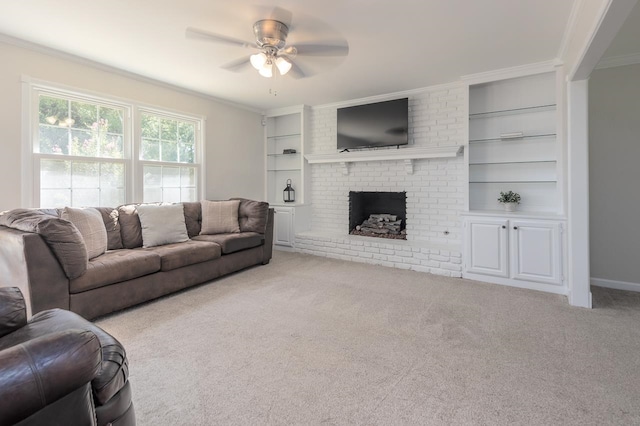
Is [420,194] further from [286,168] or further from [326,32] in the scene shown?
[326,32]

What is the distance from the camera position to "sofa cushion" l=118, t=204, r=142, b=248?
3.49 meters

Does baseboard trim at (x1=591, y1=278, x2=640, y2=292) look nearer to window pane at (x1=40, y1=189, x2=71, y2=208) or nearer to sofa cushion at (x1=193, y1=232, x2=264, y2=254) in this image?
sofa cushion at (x1=193, y1=232, x2=264, y2=254)

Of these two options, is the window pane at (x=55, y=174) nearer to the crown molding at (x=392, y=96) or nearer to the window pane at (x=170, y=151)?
the window pane at (x=170, y=151)

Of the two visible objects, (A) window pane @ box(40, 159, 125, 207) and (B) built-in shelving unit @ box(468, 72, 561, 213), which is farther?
(B) built-in shelving unit @ box(468, 72, 561, 213)

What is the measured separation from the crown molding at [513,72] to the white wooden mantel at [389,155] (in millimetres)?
828

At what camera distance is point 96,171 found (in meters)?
3.77

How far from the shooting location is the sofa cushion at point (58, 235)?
7.80 feet

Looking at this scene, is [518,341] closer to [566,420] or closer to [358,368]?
[566,420]

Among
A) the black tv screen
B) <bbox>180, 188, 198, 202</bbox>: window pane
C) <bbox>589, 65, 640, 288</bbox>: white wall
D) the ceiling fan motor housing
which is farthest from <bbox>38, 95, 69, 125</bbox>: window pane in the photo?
<bbox>589, 65, 640, 288</bbox>: white wall

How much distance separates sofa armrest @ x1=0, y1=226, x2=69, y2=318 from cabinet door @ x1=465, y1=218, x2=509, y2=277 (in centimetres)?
401

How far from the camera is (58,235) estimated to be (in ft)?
7.91

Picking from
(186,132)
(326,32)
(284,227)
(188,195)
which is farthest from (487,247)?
(186,132)

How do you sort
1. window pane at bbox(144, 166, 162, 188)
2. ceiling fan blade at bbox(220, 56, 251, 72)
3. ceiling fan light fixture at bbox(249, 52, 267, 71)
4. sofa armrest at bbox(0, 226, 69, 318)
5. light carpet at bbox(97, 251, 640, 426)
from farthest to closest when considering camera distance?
window pane at bbox(144, 166, 162, 188) < ceiling fan blade at bbox(220, 56, 251, 72) < ceiling fan light fixture at bbox(249, 52, 267, 71) < sofa armrest at bbox(0, 226, 69, 318) < light carpet at bbox(97, 251, 640, 426)

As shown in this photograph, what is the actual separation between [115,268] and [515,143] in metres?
4.57
